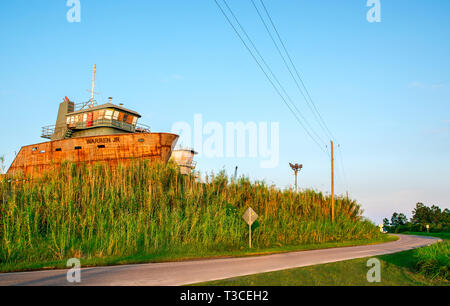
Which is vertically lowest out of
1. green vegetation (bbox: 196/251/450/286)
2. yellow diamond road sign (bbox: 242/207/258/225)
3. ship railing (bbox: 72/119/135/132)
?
green vegetation (bbox: 196/251/450/286)

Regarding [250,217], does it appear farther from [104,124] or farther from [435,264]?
[104,124]

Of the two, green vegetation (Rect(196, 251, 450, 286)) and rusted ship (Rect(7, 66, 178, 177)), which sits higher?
rusted ship (Rect(7, 66, 178, 177))

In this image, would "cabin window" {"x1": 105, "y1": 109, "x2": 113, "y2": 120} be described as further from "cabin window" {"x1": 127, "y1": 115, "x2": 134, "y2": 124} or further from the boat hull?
the boat hull

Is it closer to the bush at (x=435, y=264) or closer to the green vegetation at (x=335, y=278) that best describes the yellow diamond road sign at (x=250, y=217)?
the green vegetation at (x=335, y=278)

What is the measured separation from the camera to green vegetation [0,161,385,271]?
46.1ft

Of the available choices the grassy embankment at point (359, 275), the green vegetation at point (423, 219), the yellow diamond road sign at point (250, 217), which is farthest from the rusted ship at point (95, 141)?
the green vegetation at point (423, 219)

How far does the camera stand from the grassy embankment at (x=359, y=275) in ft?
25.2

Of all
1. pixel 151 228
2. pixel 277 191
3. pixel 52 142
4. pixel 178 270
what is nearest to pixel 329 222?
pixel 277 191

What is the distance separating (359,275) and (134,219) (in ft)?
36.5

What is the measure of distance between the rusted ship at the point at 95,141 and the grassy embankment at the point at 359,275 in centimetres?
2365

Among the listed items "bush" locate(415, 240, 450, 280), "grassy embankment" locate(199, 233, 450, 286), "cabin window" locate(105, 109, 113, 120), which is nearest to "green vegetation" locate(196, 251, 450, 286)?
"grassy embankment" locate(199, 233, 450, 286)

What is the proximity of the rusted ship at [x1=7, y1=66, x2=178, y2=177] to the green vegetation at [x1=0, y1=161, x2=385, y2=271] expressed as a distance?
8.71m
